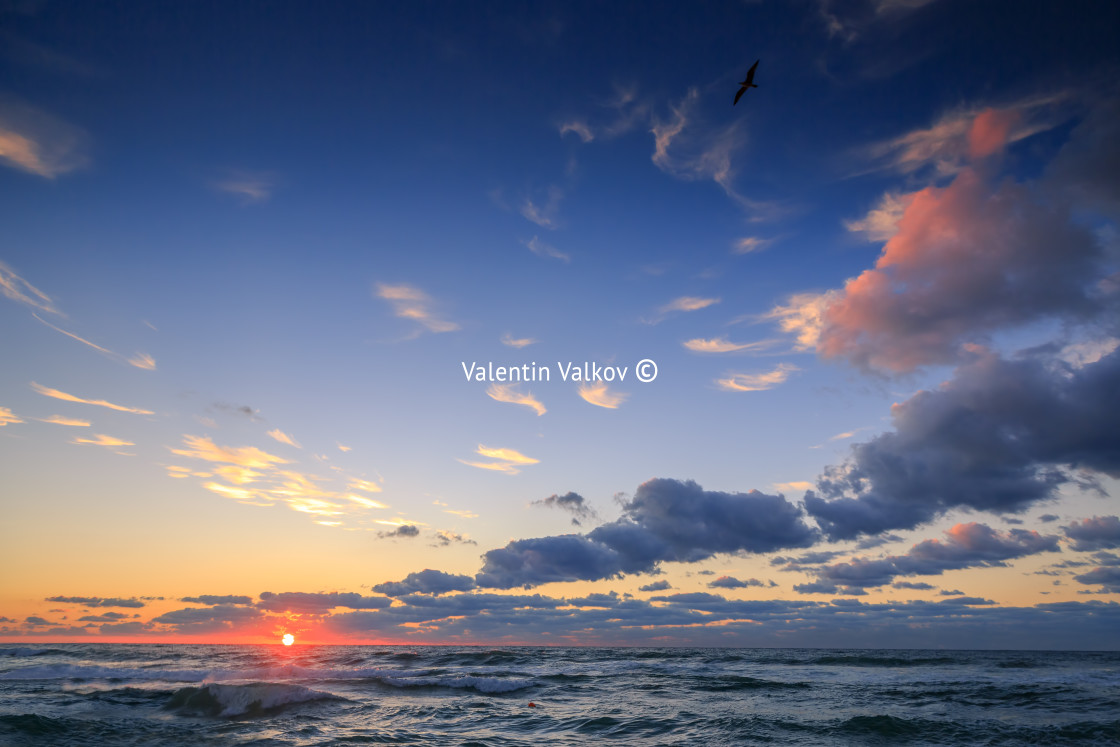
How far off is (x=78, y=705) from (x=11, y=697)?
224 inches

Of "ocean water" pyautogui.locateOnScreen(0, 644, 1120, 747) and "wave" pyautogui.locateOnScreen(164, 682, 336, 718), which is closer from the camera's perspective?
"ocean water" pyautogui.locateOnScreen(0, 644, 1120, 747)

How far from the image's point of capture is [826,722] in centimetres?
2189

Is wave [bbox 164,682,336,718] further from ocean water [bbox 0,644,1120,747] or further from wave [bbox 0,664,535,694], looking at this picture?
wave [bbox 0,664,535,694]

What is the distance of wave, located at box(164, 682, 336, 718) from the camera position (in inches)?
902

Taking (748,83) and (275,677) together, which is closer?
(748,83)

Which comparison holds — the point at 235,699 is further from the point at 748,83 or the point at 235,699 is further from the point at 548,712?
the point at 748,83

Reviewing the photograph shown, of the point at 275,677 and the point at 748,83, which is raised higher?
the point at 748,83

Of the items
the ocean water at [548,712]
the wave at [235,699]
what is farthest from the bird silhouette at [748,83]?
the wave at [235,699]

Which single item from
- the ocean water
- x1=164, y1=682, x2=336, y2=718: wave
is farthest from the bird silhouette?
x1=164, y1=682, x2=336, y2=718: wave

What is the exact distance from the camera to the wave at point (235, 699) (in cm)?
2291

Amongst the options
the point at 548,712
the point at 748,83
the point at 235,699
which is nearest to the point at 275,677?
the point at 235,699

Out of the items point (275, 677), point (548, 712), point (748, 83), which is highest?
point (748, 83)

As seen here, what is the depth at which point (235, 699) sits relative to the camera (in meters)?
23.7

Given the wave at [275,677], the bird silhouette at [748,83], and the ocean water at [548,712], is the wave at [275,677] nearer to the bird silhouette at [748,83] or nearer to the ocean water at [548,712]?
the ocean water at [548,712]
